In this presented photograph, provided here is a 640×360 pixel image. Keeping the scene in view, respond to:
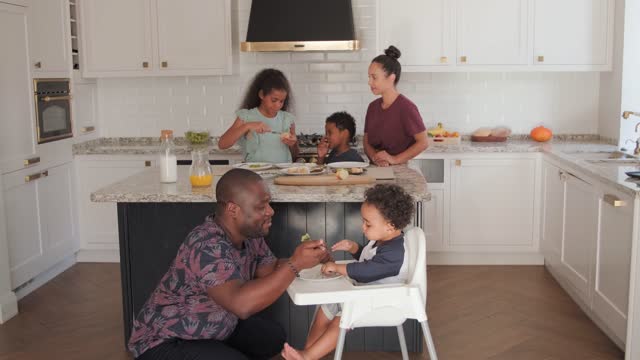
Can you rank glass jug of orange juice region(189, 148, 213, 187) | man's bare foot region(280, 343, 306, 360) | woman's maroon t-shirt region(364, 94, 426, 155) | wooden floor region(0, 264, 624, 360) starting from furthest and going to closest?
woman's maroon t-shirt region(364, 94, 426, 155)
wooden floor region(0, 264, 624, 360)
glass jug of orange juice region(189, 148, 213, 187)
man's bare foot region(280, 343, 306, 360)

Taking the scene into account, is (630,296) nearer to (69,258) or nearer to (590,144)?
(590,144)

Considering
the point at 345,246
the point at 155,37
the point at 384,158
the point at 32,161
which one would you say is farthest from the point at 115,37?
the point at 345,246

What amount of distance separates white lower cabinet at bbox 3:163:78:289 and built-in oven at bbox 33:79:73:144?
0.25 m

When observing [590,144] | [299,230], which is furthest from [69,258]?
[590,144]

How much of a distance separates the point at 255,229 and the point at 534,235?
349cm

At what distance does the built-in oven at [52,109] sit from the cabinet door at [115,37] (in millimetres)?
374

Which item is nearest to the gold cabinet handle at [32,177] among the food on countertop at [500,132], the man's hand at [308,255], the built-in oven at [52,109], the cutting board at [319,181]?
the built-in oven at [52,109]

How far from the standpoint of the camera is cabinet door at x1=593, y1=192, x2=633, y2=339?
12.6 ft

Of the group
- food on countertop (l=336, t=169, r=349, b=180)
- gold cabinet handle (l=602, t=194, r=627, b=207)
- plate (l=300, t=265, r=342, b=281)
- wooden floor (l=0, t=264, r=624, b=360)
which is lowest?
wooden floor (l=0, t=264, r=624, b=360)

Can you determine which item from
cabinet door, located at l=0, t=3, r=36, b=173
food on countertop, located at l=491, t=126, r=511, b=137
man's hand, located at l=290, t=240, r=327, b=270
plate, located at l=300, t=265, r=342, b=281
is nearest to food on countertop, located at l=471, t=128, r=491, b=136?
food on countertop, located at l=491, t=126, r=511, b=137

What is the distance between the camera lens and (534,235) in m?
5.83

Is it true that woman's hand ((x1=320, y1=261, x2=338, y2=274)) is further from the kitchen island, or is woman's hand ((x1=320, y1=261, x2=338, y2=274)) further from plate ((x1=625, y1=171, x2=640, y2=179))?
plate ((x1=625, y1=171, x2=640, y2=179))

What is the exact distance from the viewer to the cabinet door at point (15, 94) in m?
4.83

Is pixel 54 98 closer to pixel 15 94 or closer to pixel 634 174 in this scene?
pixel 15 94
